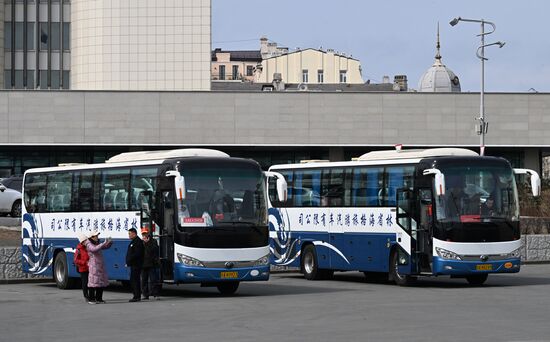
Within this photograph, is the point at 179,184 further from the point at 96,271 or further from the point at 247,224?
the point at 96,271

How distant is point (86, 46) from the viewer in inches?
3255

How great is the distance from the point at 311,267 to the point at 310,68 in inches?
4244

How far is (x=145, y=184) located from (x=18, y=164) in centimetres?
5103

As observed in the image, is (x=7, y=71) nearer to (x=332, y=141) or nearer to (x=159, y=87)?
(x=159, y=87)

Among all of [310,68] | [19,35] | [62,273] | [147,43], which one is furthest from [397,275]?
[310,68]

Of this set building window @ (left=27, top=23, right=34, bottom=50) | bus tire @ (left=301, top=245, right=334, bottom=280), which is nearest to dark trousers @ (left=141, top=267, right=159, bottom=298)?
bus tire @ (left=301, top=245, right=334, bottom=280)

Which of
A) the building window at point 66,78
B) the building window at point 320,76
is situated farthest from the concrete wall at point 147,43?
the building window at point 320,76

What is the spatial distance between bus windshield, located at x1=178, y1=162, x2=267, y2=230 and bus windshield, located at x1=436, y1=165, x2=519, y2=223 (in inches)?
162

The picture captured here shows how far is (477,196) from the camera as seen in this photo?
88.8 ft

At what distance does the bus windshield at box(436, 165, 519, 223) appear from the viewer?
26.8m

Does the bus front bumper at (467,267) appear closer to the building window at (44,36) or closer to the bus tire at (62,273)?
the bus tire at (62,273)

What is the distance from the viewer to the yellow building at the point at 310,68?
138m

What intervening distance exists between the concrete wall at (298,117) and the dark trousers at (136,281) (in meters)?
51.8

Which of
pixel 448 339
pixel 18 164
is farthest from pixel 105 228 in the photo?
pixel 18 164
